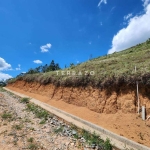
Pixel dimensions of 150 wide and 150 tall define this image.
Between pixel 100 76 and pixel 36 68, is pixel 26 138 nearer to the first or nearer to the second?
pixel 100 76

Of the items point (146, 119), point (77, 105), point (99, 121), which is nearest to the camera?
point (146, 119)

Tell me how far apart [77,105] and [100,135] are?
4.08 m

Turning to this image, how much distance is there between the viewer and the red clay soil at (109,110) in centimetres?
618

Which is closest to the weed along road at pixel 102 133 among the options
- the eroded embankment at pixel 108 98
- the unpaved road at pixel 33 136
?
the unpaved road at pixel 33 136

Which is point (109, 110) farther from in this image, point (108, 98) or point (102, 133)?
point (102, 133)

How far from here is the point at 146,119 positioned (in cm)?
648

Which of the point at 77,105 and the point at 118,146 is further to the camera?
the point at 77,105

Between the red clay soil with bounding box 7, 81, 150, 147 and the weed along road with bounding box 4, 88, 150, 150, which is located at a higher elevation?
the red clay soil with bounding box 7, 81, 150, 147

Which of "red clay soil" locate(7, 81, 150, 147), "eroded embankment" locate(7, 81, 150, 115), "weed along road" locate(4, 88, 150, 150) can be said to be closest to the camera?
"weed along road" locate(4, 88, 150, 150)

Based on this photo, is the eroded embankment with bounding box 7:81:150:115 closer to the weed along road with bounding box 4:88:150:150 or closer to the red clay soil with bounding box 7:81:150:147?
the red clay soil with bounding box 7:81:150:147

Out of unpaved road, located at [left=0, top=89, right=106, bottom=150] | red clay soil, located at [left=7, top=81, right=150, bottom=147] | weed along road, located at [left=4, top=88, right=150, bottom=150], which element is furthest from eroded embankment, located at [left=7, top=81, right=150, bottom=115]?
unpaved road, located at [left=0, top=89, right=106, bottom=150]

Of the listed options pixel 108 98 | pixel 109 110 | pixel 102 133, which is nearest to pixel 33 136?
pixel 102 133

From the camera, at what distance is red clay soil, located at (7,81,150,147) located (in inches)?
243

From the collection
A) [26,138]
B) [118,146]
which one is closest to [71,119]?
[26,138]
